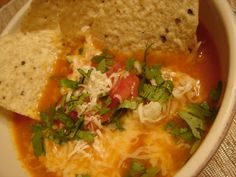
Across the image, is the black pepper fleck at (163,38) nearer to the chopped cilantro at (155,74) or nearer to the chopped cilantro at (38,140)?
the chopped cilantro at (155,74)

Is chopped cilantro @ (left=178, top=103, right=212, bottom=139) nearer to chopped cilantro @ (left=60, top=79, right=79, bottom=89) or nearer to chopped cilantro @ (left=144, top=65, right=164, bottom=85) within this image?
chopped cilantro @ (left=144, top=65, right=164, bottom=85)

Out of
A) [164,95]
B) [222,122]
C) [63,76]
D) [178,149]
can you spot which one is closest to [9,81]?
[63,76]

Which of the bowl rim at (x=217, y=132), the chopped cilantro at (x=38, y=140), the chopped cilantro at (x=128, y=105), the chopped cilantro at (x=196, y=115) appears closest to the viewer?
the bowl rim at (x=217, y=132)

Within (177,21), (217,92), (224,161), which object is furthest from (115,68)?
(224,161)

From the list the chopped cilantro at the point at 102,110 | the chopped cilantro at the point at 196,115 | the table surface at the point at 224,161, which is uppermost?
the chopped cilantro at the point at 102,110

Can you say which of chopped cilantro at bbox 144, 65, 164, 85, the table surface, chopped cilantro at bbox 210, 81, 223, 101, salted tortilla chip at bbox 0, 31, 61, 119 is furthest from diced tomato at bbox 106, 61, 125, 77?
the table surface

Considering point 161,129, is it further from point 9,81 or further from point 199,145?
point 9,81

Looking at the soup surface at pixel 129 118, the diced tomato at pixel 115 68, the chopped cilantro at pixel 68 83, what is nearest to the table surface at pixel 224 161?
the soup surface at pixel 129 118
